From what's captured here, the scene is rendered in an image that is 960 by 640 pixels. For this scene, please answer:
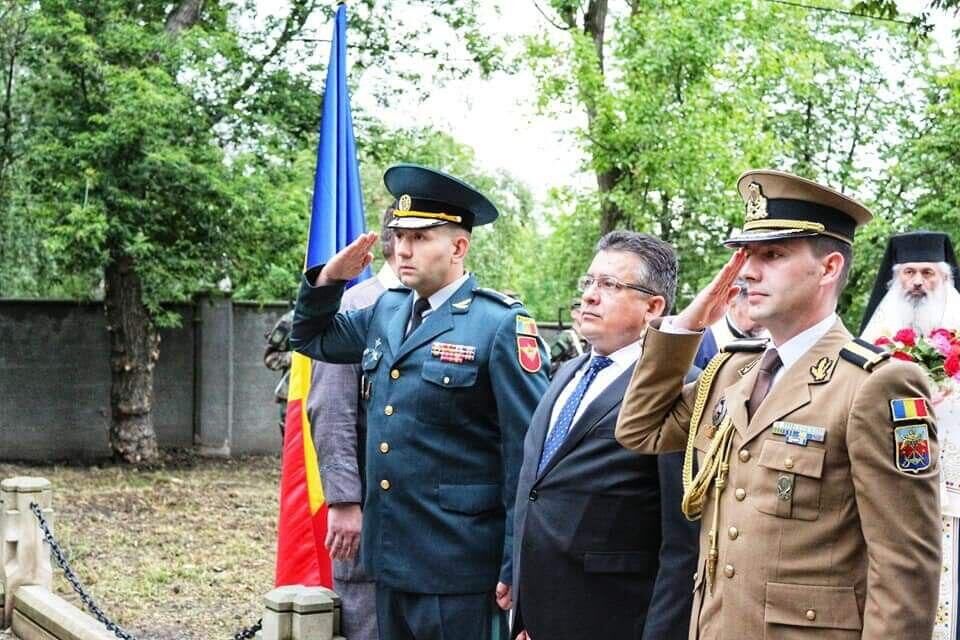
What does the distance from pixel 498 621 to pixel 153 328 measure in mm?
10676

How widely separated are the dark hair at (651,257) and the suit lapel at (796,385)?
30.5 inches

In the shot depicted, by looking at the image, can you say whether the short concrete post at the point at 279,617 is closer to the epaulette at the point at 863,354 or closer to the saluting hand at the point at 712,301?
the saluting hand at the point at 712,301

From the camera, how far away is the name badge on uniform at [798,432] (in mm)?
2547

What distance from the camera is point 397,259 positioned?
3.99 metres

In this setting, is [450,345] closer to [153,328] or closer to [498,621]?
[498,621]

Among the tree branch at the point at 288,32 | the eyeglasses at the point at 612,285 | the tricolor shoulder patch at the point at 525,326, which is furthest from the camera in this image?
the tree branch at the point at 288,32

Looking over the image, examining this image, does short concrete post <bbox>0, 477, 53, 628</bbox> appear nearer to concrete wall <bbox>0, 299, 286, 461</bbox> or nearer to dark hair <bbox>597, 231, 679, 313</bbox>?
dark hair <bbox>597, 231, 679, 313</bbox>

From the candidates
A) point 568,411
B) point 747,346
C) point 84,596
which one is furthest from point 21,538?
point 747,346

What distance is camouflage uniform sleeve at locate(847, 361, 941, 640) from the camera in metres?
2.41

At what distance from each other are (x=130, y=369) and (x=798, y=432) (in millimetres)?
11909

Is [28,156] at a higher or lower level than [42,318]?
higher

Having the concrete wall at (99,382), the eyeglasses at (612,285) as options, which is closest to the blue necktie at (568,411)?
the eyeglasses at (612,285)

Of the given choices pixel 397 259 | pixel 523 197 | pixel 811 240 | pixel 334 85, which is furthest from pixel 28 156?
pixel 523 197

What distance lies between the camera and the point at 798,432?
2582 millimetres
